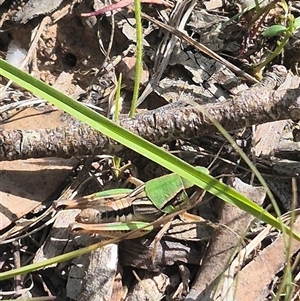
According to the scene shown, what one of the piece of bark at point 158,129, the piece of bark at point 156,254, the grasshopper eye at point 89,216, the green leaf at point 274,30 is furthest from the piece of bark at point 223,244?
the green leaf at point 274,30

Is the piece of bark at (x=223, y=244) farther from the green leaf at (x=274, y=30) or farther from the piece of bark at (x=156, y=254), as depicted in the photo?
the green leaf at (x=274, y=30)

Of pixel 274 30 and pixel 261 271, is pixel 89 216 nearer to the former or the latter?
pixel 261 271

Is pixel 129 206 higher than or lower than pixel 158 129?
lower

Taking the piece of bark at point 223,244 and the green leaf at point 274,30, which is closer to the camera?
the piece of bark at point 223,244

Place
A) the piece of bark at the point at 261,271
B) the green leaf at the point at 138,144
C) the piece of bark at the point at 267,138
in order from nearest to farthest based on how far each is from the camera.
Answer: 1. the green leaf at the point at 138,144
2. the piece of bark at the point at 261,271
3. the piece of bark at the point at 267,138

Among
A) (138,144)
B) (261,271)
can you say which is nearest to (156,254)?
(261,271)

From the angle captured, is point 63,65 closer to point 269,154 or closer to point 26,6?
point 26,6
